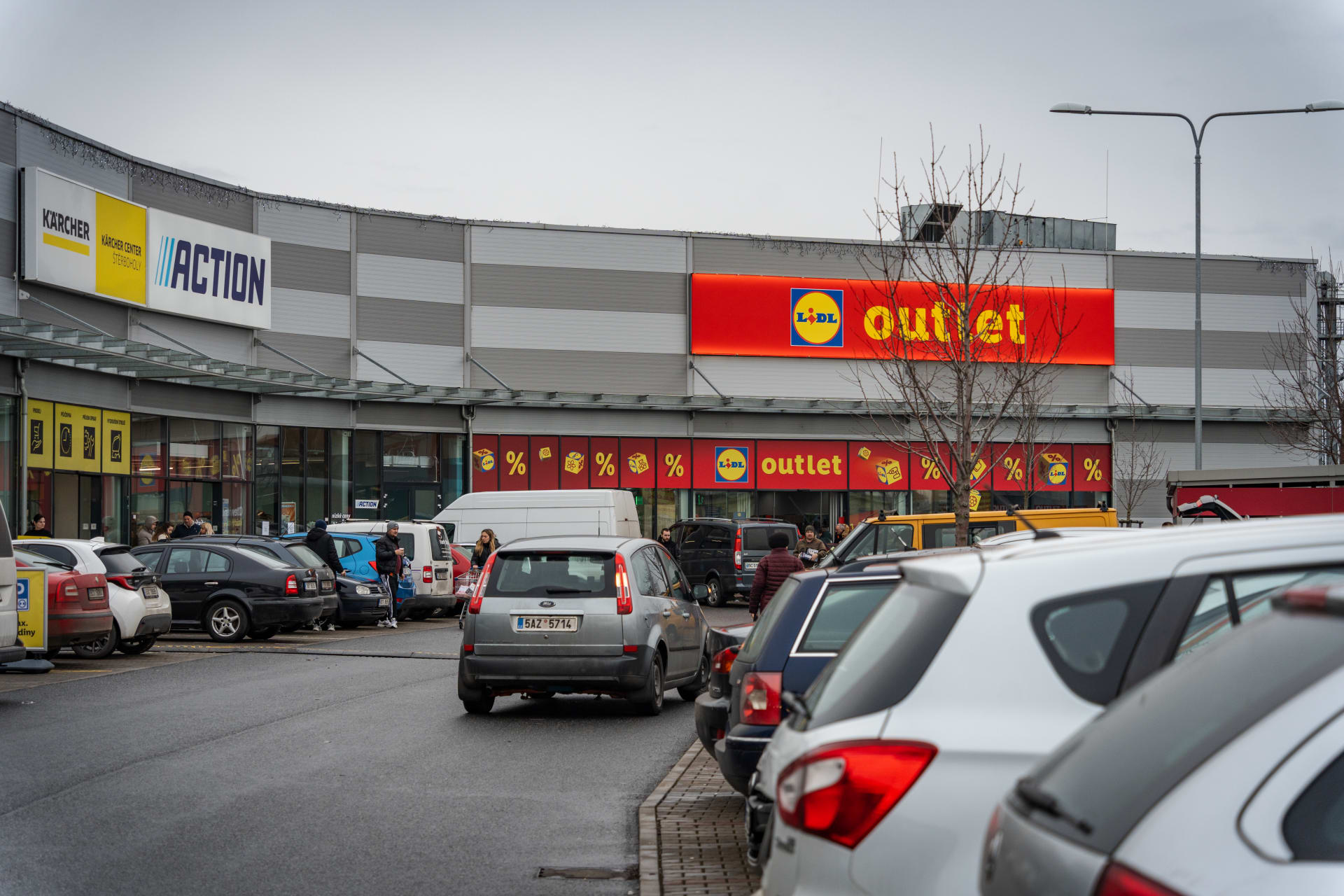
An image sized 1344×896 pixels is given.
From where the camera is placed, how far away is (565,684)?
12898mm

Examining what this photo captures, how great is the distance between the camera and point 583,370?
139ft

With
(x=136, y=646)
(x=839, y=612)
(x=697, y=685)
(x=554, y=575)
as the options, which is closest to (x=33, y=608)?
(x=136, y=646)

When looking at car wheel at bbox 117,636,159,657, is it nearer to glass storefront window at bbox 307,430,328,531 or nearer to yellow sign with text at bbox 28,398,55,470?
yellow sign with text at bbox 28,398,55,470

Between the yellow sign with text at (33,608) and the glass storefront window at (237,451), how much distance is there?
2168 cm

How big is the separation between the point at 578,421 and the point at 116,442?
1357 cm

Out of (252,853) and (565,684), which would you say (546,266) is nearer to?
(565,684)

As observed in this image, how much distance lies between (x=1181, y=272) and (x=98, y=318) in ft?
106

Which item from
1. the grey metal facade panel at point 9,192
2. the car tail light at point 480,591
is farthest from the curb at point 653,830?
the grey metal facade panel at point 9,192

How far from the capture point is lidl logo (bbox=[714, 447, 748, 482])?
141 feet

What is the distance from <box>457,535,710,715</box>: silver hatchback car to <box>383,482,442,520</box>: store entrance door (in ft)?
91.2

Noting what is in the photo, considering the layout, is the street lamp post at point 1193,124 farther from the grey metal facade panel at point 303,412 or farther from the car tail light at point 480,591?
the grey metal facade panel at point 303,412

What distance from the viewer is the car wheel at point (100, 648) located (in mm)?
17934

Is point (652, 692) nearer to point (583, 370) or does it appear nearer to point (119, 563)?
point (119, 563)

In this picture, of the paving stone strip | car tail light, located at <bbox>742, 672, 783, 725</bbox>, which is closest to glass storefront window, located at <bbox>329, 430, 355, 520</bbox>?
the paving stone strip
